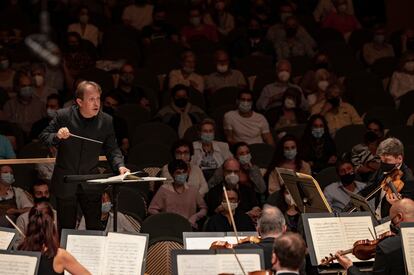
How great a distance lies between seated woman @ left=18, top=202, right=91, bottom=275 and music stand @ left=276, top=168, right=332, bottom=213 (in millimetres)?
1963

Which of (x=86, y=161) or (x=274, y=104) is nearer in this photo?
(x=86, y=161)

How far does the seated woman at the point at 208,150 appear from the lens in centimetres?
1036

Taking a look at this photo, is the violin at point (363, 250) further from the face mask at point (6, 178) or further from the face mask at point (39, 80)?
the face mask at point (39, 80)

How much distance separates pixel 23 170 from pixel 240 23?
216 inches

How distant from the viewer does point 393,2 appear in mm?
14508

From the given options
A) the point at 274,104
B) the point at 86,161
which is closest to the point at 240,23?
the point at 274,104

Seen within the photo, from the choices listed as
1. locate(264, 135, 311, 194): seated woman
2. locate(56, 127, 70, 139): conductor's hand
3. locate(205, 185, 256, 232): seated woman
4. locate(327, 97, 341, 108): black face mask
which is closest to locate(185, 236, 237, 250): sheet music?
locate(56, 127, 70, 139): conductor's hand

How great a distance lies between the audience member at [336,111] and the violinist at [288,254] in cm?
616

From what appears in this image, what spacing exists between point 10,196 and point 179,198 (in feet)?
5.05

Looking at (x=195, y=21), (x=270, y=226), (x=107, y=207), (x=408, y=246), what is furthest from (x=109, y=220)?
(x=195, y=21)

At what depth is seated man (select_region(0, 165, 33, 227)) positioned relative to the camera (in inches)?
357

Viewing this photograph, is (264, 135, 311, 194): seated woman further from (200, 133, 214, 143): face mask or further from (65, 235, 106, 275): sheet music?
(65, 235, 106, 275): sheet music

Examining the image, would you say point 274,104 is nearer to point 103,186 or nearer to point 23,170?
point 23,170

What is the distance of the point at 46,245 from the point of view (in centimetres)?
627
